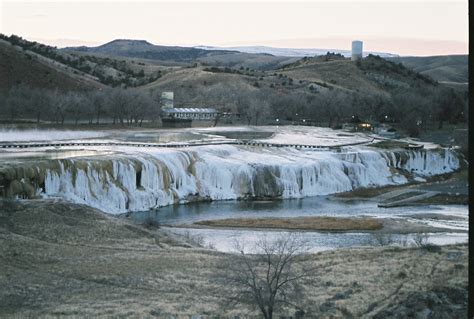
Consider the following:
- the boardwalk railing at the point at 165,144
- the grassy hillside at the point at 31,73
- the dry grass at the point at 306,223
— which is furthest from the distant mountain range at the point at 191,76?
the dry grass at the point at 306,223

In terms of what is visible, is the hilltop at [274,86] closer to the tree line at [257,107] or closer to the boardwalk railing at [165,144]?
the tree line at [257,107]

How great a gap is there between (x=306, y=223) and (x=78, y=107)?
46749 mm

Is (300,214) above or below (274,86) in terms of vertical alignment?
below

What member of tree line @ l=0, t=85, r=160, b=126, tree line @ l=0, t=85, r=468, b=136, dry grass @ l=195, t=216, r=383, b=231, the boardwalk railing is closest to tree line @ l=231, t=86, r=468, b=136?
tree line @ l=0, t=85, r=468, b=136

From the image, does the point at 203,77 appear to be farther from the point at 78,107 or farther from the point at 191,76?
the point at 78,107

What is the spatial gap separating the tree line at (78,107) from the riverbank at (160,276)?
4801 centimetres

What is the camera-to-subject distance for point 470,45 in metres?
6.75

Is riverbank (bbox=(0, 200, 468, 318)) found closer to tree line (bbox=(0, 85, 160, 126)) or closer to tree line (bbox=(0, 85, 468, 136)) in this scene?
tree line (bbox=(0, 85, 160, 126))

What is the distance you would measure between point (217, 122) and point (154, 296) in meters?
76.3

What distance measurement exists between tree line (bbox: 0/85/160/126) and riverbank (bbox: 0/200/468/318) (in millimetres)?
48014

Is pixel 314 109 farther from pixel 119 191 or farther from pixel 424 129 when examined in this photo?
pixel 119 191

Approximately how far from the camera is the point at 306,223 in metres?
45.2

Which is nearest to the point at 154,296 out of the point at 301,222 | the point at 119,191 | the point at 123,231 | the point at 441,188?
the point at 123,231

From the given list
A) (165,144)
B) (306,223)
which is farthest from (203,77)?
(306,223)
